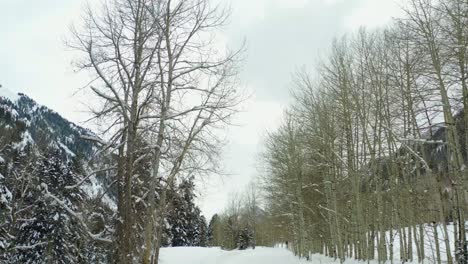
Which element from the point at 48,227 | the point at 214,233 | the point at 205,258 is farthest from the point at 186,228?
the point at 214,233

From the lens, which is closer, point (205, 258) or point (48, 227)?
point (48, 227)

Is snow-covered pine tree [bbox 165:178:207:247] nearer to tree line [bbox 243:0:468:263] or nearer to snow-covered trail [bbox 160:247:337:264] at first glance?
snow-covered trail [bbox 160:247:337:264]

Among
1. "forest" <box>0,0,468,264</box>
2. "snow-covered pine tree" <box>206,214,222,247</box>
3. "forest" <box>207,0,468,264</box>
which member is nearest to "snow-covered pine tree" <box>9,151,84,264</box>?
"forest" <box>0,0,468,264</box>

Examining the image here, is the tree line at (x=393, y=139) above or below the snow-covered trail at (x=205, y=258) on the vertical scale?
above

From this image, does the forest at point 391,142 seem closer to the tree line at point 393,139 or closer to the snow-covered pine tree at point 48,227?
the tree line at point 393,139

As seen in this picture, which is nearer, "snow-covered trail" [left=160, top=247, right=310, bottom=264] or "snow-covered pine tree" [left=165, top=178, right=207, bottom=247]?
"snow-covered trail" [left=160, top=247, right=310, bottom=264]

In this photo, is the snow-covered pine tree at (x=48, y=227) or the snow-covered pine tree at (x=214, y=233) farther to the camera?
the snow-covered pine tree at (x=214, y=233)

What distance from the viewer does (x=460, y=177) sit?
12.8 meters

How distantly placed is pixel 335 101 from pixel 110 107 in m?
13.8

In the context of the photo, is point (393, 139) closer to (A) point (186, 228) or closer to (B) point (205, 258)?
(B) point (205, 258)

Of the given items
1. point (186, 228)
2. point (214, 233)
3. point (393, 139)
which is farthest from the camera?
point (214, 233)

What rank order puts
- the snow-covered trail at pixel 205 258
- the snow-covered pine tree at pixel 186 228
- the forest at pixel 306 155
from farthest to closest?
the snow-covered pine tree at pixel 186 228 < the snow-covered trail at pixel 205 258 < the forest at pixel 306 155

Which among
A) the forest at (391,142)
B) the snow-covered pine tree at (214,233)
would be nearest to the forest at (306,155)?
the forest at (391,142)

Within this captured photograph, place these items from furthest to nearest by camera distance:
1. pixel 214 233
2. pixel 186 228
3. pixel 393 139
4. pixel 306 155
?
1. pixel 214 233
2. pixel 186 228
3. pixel 306 155
4. pixel 393 139
